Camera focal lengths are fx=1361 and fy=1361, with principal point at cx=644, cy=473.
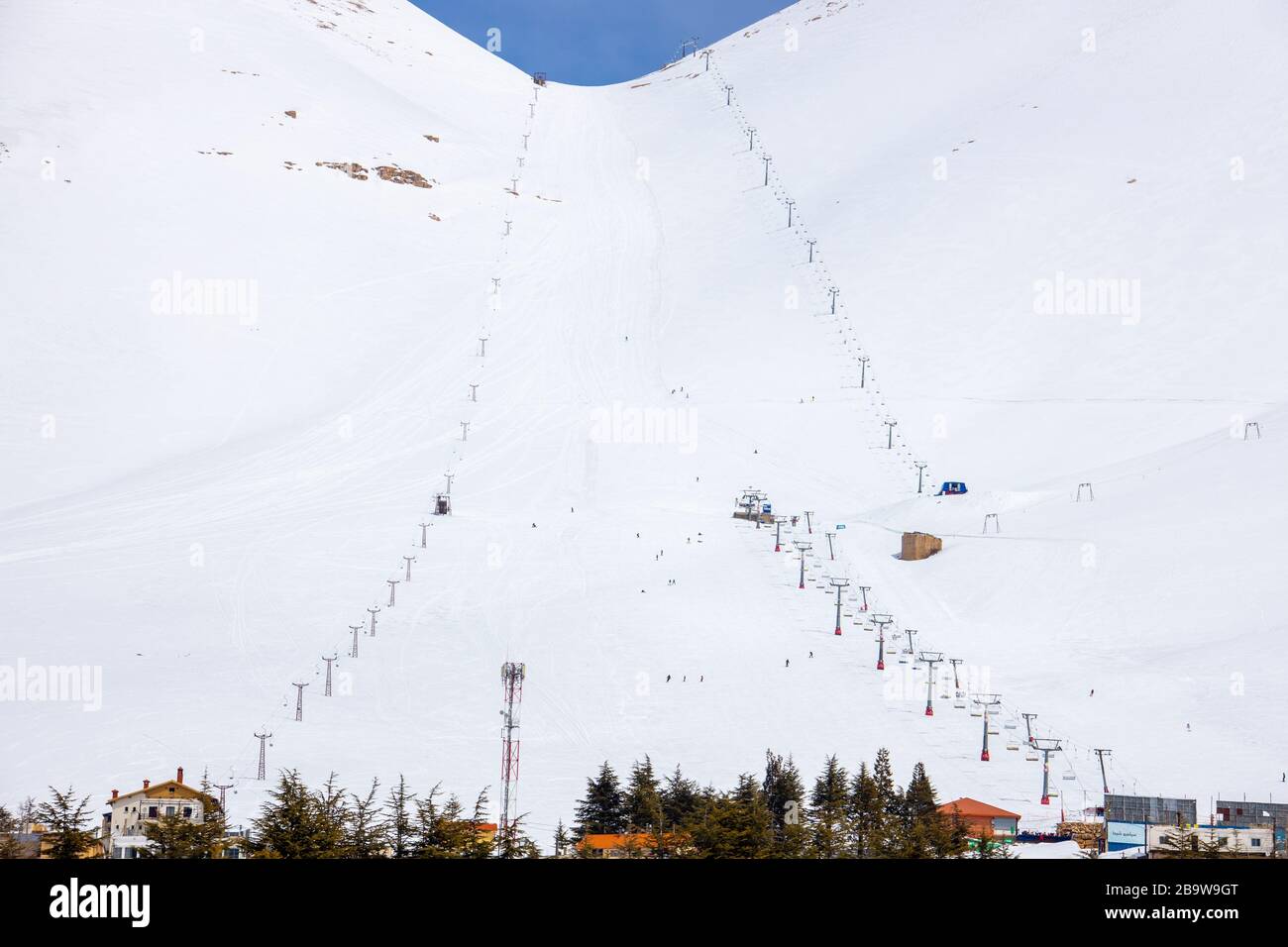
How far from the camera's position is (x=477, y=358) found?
65.2m

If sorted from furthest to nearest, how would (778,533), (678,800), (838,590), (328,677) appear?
(778,533) → (838,590) → (328,677) → (678,800)

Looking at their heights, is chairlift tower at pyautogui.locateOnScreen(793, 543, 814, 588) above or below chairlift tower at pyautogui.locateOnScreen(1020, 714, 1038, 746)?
above

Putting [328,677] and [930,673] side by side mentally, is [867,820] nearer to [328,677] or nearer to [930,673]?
[930,673]

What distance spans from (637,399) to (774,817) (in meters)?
38.4

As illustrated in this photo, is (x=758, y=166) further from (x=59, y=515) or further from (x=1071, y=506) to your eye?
(x=59, y=515)

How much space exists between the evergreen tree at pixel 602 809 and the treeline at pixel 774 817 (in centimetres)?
2

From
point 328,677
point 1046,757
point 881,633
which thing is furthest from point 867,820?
point 328,677

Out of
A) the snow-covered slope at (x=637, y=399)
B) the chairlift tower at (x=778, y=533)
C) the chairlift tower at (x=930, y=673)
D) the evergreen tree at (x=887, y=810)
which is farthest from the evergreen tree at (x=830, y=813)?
the chairlift tower at (x=778, y=533)

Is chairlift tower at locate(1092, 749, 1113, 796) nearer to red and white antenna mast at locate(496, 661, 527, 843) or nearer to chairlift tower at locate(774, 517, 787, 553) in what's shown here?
red and white antenna mast at locate(496, 661, 527, 843)

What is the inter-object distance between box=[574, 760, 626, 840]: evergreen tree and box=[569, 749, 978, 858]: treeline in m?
0.02

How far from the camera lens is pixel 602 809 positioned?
26312mm

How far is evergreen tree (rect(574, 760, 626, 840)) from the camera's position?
25859mm

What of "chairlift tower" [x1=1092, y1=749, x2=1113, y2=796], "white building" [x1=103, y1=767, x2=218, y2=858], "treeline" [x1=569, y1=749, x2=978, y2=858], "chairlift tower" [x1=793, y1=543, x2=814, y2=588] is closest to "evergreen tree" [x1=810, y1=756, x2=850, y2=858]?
"treeline" [x1=569, y1=749, x2=978, y2=858]

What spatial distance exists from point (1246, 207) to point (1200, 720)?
46876 mm
